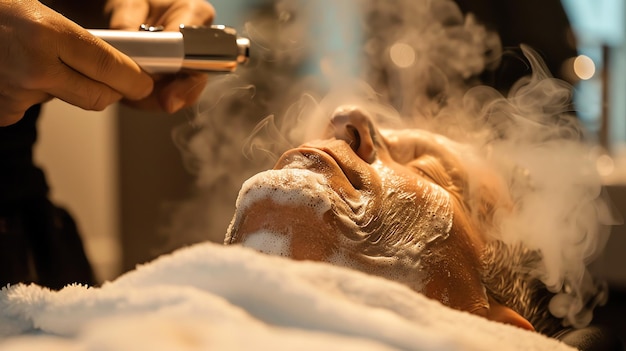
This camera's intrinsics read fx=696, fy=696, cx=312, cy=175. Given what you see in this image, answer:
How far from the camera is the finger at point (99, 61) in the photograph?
3.15ft

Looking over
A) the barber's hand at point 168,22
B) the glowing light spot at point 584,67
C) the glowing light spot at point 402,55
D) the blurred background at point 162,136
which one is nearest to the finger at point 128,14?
the barber's hand at point 168,22

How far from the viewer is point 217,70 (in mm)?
1174

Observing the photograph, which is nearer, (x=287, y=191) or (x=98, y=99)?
(x=287, y=191)

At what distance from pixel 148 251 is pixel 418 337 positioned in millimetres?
2516

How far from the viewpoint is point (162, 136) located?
285 centimetres

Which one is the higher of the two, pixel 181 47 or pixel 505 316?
pixel 181 47

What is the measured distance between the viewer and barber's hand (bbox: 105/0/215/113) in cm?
128

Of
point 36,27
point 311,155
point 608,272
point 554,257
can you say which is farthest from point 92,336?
point 608,272

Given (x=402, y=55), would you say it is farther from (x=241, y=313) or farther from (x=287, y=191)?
(x=241, y=313)

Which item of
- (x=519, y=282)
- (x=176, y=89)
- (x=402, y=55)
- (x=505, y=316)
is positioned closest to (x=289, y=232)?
(x=505, y=316)

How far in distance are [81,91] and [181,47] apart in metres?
0.17

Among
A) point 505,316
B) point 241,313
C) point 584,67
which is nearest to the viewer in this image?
point 241,313

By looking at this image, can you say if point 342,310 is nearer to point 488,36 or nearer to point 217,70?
point 217,70

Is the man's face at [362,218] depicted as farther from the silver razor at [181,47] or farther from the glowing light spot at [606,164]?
the glowing light spot at [606,164]
